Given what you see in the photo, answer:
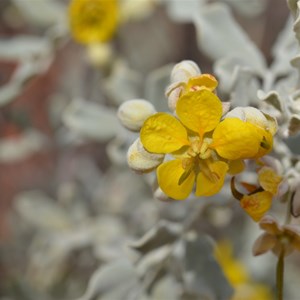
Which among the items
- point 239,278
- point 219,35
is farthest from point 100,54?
point 239,278

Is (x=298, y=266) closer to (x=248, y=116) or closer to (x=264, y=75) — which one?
(x=264, y=75)

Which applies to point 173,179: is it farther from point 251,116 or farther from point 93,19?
point 93,19

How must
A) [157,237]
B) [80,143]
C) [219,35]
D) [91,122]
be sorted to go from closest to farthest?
[157,237], [219,35], [91,122], [80,143]

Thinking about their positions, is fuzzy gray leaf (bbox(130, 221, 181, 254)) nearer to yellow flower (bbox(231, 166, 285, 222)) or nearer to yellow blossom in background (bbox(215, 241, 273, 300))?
yellow flower (bbox(231, 166, 285, 222))

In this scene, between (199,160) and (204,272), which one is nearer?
(199,160)

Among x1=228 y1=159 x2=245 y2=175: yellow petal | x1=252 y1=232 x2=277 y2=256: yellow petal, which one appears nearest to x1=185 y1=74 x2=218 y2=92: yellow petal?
x1=228 y1=159 x2=245 y2=175: yellow petal

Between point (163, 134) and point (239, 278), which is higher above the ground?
point (163, 134)

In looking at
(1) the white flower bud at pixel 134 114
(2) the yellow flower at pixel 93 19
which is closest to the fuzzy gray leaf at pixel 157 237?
(1) the white flower bud at pixel 134 114

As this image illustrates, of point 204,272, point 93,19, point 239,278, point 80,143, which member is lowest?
point 239,278
